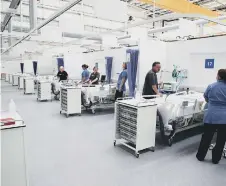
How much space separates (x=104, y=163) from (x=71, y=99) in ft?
9.48

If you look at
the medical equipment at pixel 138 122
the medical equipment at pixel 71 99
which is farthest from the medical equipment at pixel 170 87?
the medical equipment at pixel 71 99

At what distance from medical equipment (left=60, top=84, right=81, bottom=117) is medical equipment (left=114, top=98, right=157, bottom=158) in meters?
2.33

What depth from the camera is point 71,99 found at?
18.1 feet

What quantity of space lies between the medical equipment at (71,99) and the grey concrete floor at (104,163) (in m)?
1.19

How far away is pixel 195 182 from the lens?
248cm

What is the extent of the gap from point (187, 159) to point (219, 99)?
Answer: 100 centimetres

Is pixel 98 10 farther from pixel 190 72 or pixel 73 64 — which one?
pixel 73 64

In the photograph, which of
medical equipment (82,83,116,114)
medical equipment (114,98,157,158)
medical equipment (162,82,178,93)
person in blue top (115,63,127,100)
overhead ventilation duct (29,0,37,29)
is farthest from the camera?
medical equipment (82,83,116,114)

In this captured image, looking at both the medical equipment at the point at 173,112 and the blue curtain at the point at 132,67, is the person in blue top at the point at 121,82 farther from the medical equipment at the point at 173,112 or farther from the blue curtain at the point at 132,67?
the medical equipment at the point at 173,112

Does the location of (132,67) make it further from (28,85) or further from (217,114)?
(28,85)

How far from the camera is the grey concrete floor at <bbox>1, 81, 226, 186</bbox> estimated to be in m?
2.50

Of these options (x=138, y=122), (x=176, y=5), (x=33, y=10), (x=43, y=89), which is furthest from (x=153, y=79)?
(x=43, y=89)

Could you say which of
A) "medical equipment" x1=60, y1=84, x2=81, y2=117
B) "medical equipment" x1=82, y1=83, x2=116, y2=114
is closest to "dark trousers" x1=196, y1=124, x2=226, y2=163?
"medical equipment" x1=82, y1=83, x2=116, y2=114

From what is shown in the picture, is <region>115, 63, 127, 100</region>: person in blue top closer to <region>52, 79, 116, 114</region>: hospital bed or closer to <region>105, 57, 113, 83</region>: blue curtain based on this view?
<region>52, 79, 116, 114</region>: hospital bed
